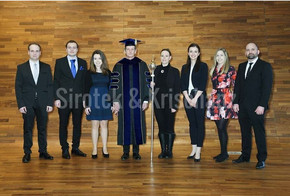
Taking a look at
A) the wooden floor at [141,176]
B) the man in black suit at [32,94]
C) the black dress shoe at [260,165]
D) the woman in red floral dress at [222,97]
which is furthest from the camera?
the man in black suit at [32,94]

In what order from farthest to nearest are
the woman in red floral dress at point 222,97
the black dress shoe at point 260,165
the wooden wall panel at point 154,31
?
the wooden wall panel at point 154,31 → the woman in red floral dress at point 222,97 → the black dress shoe at point 260,165

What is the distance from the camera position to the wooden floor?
3053 millimetres

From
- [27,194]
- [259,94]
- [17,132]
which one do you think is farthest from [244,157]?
[17,132]

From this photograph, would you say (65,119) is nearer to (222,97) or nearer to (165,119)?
(165,119)

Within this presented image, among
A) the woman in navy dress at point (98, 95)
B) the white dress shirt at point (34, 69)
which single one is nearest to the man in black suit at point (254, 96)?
the woman in navy dress at point (98, 95)

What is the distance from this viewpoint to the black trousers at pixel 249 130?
3924 millimetres

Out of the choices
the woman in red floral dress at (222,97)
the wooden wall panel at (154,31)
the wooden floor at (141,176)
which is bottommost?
the wooden floor at (141,176)

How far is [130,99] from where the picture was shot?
4477 millimetres

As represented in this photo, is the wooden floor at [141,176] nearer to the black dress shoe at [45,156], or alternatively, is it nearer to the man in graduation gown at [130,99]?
the black dress shoe at [45,156]

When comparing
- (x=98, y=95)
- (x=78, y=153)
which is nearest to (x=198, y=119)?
(x=98, y=95)

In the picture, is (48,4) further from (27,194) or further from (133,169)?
(27,194)

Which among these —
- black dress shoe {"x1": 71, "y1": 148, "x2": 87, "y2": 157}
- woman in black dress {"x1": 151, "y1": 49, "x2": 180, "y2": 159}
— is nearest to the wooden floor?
black dress shoe {"x1": 71, "y1": 148, "x2": 87, "y2": 157}

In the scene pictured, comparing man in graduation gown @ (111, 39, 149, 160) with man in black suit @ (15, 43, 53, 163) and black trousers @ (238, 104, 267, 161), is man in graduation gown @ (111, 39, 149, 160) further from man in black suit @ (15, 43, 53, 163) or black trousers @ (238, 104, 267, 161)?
black trousers @ (238, 104, 267, 161)

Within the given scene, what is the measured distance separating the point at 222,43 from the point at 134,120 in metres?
2.63
